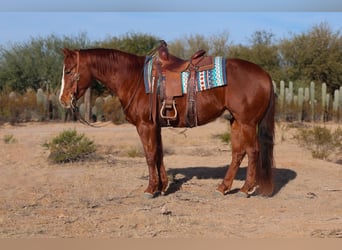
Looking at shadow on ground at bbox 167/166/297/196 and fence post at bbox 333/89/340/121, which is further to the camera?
fence post at bbox 333/89/340/121

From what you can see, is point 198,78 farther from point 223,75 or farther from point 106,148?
point 106,148

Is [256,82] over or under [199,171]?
over

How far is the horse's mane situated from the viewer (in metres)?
7.31

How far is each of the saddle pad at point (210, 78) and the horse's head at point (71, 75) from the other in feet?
4.45

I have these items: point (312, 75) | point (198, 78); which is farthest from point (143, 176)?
point (312, 75)

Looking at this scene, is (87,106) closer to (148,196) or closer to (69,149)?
(69,149)

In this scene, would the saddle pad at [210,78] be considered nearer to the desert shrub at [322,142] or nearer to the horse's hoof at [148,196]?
the horse's hoof at [148,196]

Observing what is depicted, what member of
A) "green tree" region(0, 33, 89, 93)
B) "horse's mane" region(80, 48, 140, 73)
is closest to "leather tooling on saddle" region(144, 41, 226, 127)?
"horse's mane" region(80, 48, 140, 73)

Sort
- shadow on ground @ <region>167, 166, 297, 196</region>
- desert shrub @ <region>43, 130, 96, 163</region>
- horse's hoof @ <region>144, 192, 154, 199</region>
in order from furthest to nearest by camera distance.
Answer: desert shrub @ <region>43, 130, 96, 163</region> < shadow on ground @ <region>167, 166, 297, 196</region> < horse's hoof @ <region>144, 192, 154, 199</region>

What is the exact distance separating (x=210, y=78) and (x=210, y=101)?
0.32 m

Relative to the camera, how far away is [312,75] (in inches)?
1090

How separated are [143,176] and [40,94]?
12.2 metres

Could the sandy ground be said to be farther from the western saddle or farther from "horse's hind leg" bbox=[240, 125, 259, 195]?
the western saddle

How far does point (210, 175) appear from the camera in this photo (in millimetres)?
9039
